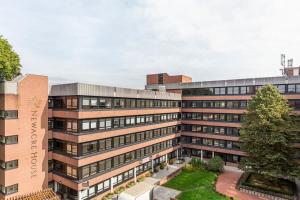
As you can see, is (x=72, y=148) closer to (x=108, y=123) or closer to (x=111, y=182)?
(x=108, y=123)

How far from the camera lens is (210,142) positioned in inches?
1895

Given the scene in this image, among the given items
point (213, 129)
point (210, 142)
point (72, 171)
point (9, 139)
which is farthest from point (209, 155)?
point (9, 139)

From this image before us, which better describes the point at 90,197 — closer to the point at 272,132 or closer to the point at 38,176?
the point at 38,176

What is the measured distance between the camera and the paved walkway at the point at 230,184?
31.1 metres

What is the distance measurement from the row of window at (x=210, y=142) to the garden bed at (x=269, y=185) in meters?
8.18

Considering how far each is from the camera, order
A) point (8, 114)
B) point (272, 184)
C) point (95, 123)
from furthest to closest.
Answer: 1. point (272, 184)
2. point (95, 123)
3. point (8, 114)

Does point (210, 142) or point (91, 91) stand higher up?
point (91, 91)

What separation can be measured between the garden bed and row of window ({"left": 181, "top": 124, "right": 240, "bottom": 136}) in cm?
992

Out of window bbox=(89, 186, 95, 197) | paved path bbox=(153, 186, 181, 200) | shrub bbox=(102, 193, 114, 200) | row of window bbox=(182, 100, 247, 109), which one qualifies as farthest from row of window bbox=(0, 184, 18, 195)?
row of window bbox=(182, 100, 247, 109)

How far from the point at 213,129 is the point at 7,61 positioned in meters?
41.1

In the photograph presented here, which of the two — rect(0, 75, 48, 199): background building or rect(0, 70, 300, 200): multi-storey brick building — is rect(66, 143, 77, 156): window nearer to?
rect(0, 70, 300, 200): multi-storey brick building

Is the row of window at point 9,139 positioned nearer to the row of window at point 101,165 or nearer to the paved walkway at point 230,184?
the row of window at point 101,165

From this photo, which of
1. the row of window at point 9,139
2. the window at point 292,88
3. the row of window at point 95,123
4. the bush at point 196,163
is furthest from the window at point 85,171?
the window at point 292,88

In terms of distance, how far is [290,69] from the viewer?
4525 cm
